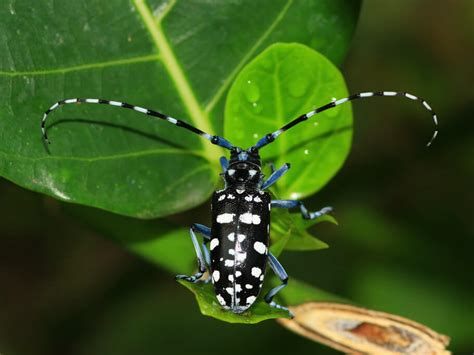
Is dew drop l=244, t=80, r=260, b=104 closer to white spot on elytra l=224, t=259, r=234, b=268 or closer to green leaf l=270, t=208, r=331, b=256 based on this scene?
green leaf l=270, t=208, r=331, b=256

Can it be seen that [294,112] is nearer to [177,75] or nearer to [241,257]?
[177,75]

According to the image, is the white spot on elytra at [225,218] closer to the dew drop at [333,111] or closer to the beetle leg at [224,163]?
the beetle leg at [224,163]

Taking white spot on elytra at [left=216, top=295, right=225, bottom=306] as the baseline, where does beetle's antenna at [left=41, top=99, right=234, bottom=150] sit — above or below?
above

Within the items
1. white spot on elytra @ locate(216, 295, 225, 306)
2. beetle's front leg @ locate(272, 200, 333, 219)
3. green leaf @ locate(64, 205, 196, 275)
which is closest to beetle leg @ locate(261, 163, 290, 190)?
beetle's front leg @ locate(272, 200, 333, 219)

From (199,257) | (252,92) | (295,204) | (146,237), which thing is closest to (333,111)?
(252,92)

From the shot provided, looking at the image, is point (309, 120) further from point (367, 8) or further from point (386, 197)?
point (367, 8)

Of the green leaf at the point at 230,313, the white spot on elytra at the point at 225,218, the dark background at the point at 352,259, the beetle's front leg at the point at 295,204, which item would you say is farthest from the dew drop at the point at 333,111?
the dark background at the point at 352,259
